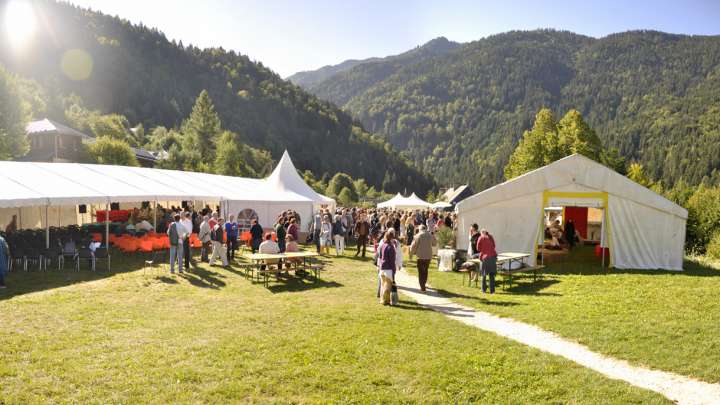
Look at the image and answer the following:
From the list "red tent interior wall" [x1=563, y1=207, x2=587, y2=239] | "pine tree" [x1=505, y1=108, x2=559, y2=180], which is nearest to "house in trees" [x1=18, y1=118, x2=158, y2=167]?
"pine tree" [x1=505, y1=108, x2=559, y2=180]

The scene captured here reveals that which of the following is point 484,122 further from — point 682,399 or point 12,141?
point 682,399

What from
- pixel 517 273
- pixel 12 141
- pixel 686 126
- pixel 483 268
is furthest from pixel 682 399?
pixel 686 126

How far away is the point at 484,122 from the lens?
167625 millimetres

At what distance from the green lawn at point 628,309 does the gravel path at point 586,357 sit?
0.68 feet

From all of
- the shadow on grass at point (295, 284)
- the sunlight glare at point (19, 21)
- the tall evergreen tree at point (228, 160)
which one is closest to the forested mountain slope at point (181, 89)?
the sunlight glare at point (19, 21)

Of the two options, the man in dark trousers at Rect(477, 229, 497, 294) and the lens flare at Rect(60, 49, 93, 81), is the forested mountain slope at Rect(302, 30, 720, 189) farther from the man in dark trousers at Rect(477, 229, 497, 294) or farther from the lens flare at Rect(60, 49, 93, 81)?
the man in dark trousers at Rect(477, 229, 497, 294)

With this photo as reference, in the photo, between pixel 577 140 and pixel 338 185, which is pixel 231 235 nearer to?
pixel 577 140

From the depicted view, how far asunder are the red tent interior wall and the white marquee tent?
1087 cm

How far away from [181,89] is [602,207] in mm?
104088

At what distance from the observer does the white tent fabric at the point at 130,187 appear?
43.1 feet

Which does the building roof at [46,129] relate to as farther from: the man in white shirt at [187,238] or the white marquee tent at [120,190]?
the man in white shirt at [187,238]

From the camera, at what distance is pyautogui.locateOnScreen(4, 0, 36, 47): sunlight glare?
96438mm

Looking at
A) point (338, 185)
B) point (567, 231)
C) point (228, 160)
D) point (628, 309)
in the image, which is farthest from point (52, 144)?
point (628, 309)

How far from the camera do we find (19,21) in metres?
101
